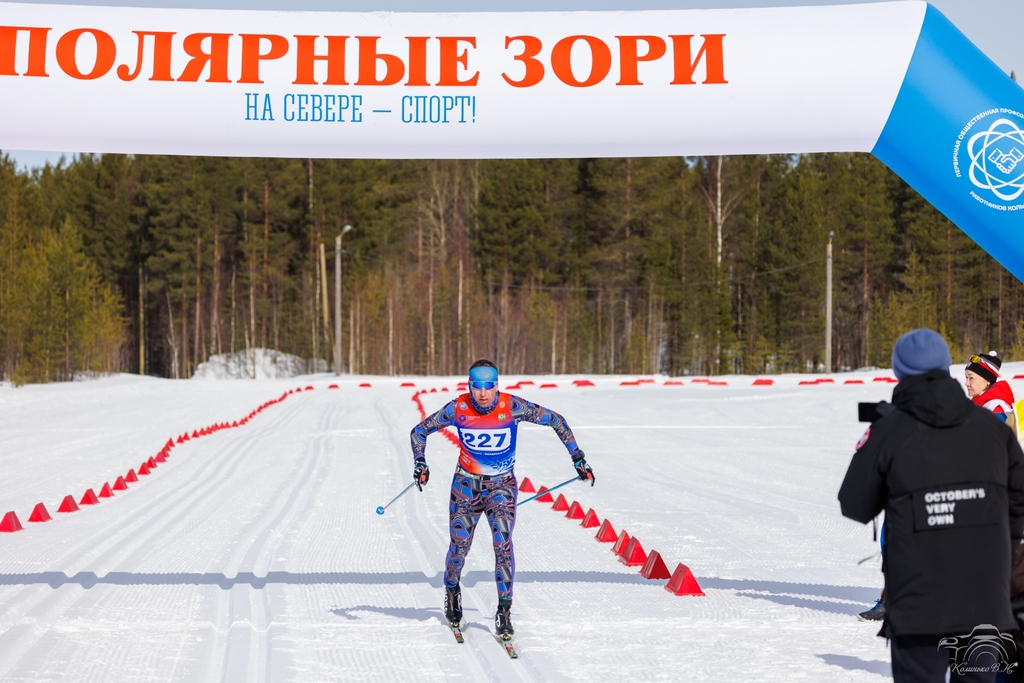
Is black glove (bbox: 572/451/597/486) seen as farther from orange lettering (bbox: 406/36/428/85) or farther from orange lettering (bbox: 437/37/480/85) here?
orange lettering (bbox: 406/36/428/85)

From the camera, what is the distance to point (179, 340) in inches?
3182

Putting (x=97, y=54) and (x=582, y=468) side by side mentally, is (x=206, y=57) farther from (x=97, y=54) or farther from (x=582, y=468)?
(x=582, y=468)

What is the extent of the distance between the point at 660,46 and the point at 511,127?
3.85 feet

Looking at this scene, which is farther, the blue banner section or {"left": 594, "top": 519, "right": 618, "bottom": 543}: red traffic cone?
{"left": 594, "top": 519, "right": 618, "bottom": 543}: red traffic cone

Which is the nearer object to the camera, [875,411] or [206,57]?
[875,411]

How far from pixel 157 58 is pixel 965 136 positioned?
5398 millimetres

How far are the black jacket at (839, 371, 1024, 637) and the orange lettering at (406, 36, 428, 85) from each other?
15.7ft

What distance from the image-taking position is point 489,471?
23.9 feet

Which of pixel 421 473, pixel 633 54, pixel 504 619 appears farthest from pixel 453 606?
pixel 633 54

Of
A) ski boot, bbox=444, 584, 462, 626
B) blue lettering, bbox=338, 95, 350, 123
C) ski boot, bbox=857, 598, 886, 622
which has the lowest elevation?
ski boot, bbox=857, 598, 886, 622

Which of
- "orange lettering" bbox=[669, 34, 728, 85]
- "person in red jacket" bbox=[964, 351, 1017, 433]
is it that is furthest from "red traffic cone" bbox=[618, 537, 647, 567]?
"orange lettering" bbox=[669, 34, 728, 85]

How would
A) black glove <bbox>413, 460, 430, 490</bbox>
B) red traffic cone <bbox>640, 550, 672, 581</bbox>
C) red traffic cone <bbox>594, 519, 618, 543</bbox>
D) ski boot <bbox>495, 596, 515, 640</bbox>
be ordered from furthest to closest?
red traffic cone <bbox>594, 519, 618, 543</bbox> → red traffic cone <bbox>640, 550, 672, 581</bbox> → black glove <bbox>413, 460, 430, 490</bbox> → ski boot <bbox>495, 596, 515, 640</bbox>

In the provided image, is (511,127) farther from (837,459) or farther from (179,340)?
(179,340)

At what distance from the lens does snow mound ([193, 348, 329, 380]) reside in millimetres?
72312
